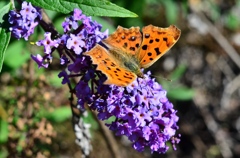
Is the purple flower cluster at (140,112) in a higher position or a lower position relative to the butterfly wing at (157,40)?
lower

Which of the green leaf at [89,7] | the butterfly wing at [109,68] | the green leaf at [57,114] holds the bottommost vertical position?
the green leaf at [57,114]

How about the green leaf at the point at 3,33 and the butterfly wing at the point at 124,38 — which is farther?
the butterfly wing at the point at 124,38

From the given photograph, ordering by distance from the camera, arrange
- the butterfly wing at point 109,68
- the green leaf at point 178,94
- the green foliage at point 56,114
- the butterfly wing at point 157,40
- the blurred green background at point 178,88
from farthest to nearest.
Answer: the green leaf at point 178,94 → the green foliage at point 56,114 → the blurred green background at point 178,88 → the butterfly wing at point 157,40 → the butterfly wing at point 109,68

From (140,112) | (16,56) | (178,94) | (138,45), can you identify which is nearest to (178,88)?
(178,94)

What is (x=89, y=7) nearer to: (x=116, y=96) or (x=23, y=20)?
(x=23, y=20)

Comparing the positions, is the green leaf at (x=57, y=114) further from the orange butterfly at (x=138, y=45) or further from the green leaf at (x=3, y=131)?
the orange butterfly at (x=138, y=45)

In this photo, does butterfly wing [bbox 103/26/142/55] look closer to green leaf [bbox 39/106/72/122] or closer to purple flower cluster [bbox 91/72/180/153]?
purple flower cluster [bbox 91/72/180/153]

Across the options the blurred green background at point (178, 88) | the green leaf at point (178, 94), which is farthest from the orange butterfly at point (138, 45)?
the green leaf at point (178, 94)

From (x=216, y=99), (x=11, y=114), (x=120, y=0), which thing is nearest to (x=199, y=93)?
(x=216, y=99)
